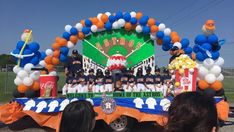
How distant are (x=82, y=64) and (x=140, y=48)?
2.08 metres

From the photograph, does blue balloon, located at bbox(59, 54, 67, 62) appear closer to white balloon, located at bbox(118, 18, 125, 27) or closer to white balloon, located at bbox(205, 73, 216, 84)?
white balloon, located at bbox(118, 18, 125, 27)

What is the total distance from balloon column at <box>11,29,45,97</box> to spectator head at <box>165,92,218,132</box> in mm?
8138

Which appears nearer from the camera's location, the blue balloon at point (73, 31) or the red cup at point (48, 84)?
the red cup at point (48, 84)

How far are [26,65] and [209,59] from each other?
5.27 metres

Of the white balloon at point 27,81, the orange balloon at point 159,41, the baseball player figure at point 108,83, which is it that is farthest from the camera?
the orange balloon at point 159,41

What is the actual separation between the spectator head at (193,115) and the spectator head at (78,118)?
65cm

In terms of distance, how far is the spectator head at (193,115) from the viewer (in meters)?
1.63

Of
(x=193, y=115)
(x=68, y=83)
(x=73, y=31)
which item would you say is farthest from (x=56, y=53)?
(x=193, y=115)

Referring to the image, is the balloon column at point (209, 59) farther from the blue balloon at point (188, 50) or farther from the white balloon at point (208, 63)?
the blue balloon at point (188, 50)

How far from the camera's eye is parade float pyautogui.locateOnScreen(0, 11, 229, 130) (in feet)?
25.8

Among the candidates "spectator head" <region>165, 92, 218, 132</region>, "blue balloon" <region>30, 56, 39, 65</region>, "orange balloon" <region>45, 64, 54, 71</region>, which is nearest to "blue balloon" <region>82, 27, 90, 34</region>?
"orange balloon" <region>45, 64, 54, 71</region>

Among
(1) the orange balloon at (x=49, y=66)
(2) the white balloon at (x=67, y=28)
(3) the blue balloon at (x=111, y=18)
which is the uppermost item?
(3) the blue balloon at (x=111, y=18)

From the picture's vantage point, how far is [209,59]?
8.91 meters

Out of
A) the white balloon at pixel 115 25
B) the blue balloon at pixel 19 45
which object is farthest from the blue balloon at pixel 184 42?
the blue balloon at pixel 19 45
